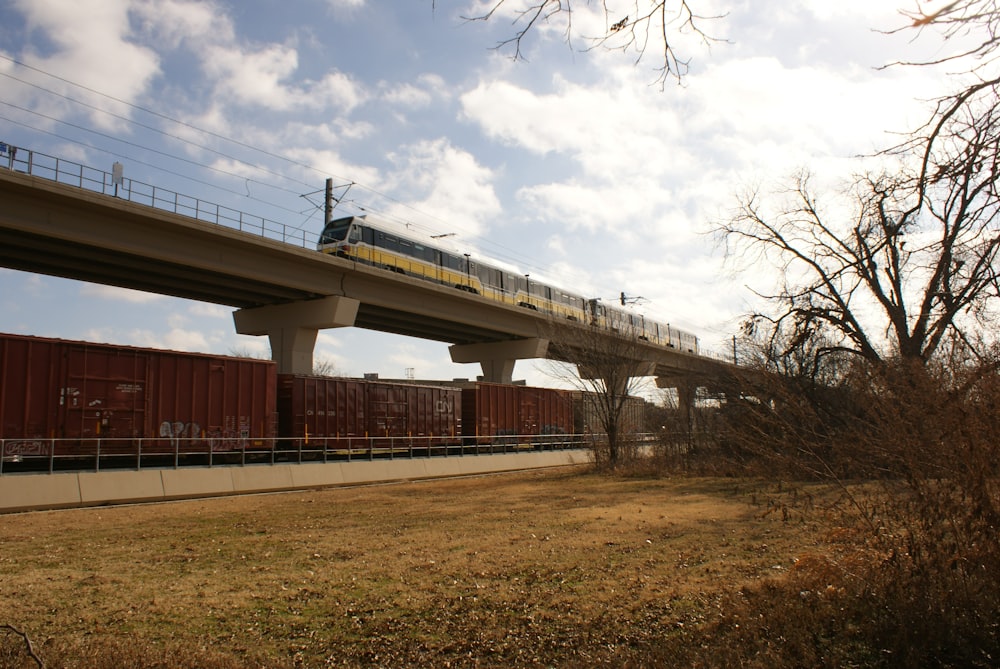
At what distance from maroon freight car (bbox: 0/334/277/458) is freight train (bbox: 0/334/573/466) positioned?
0.09 feet

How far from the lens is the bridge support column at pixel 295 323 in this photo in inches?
1380

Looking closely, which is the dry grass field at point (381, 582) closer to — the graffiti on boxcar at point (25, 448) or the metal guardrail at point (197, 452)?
the graffiti on boxcar at point (25, 448)

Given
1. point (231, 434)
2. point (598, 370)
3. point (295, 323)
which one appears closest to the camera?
point (231, 434)

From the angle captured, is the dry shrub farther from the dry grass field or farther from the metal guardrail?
the metal guardrail

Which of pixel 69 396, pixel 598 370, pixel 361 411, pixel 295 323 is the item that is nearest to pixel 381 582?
pixel 69 396

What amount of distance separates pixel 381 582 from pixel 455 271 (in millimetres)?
34582

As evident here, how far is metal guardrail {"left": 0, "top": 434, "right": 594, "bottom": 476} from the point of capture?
17812 mm

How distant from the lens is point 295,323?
36.1 m

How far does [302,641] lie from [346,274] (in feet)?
98.1

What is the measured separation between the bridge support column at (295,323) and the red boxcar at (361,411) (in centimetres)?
719

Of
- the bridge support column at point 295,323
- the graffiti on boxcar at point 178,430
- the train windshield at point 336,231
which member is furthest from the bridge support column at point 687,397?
the graffiti on boxcar at point 178,430

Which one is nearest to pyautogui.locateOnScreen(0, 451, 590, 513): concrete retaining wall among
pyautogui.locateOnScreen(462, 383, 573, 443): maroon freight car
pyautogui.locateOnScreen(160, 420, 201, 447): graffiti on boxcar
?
pyautogui.locateOnScreen(160, 420, 201, 447): graffiti on boxcar

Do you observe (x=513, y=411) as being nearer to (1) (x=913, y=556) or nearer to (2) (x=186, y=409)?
(2) (x=186, y=409)

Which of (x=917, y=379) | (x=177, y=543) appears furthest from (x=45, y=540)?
(x=917, y=379)
